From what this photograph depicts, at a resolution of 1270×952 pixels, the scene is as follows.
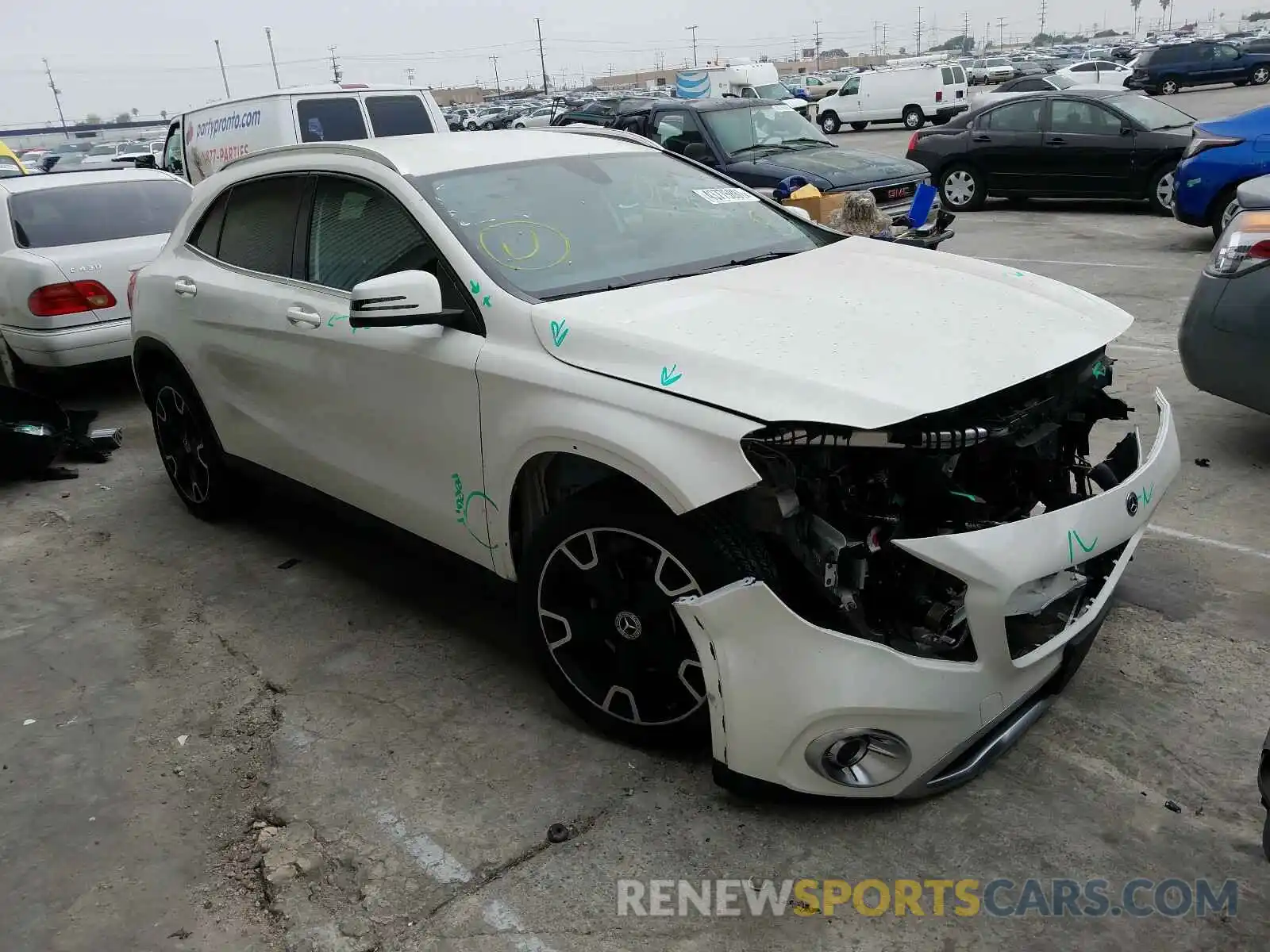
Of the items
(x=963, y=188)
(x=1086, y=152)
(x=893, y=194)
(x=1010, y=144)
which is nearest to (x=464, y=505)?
(x=893, y=194)

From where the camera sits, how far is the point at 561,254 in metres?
3.45

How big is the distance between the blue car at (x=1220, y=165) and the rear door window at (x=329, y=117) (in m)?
8.13

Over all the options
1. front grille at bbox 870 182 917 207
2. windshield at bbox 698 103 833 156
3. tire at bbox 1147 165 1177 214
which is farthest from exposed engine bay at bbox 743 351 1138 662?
tire at bbox 1147 165 1177 214

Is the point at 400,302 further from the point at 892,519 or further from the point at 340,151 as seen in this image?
the point at 892,519

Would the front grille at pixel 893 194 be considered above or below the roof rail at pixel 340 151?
below

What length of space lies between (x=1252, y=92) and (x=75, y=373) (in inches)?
1354

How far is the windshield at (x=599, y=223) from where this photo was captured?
339 centimetres

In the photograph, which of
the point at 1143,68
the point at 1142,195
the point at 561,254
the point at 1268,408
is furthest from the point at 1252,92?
the point at 561,254

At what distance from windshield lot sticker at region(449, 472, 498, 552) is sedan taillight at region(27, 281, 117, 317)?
4.96 meters

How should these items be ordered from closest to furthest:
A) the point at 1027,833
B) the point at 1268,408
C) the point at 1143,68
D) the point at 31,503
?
the point at 1027,833
the point at 1268,408
the point at 31,503
the point at 1143,68

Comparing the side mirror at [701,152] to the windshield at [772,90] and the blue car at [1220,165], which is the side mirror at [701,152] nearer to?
the blue car at [1220,165]

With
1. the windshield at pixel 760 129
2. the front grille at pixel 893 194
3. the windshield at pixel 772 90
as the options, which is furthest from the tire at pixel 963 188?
the windshield at pixel 772 90

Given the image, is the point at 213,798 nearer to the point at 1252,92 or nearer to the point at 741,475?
the point at 741,475

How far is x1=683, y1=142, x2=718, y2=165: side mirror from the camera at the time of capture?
435 inches
